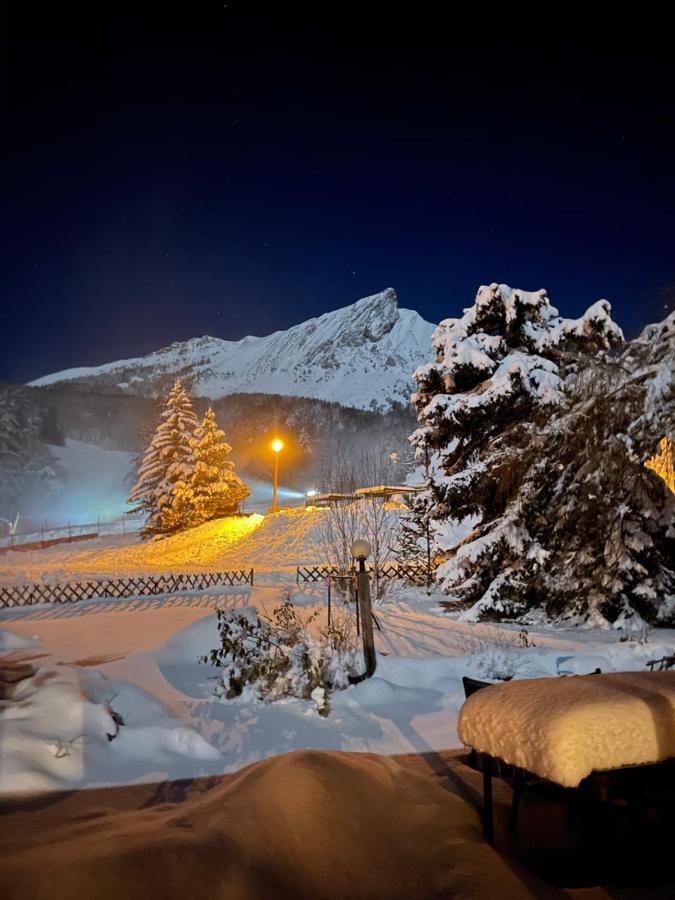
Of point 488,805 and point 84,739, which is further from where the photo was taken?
point 84,739

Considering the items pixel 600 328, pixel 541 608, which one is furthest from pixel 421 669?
pixel 600 328

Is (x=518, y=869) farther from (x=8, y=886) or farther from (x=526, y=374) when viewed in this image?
(x=526, y=374)

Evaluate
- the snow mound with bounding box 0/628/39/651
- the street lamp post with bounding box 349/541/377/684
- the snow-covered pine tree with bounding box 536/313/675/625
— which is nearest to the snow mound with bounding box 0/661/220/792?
the street lamp post with bounding box 349/541/377/684

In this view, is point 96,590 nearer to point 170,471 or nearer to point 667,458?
point 667,458

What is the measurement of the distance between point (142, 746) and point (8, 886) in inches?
115

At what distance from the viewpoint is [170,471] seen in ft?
114

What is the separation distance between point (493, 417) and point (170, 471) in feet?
85.3

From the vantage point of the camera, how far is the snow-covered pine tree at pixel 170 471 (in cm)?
3447

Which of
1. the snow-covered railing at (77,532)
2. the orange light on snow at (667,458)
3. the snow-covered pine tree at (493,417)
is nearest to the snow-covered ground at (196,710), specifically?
the snow-covered pine tree at (493,417)

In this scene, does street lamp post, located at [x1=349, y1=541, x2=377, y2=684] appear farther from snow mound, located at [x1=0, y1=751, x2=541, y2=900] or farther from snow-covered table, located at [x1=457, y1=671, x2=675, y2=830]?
snow-covered table, located at [x1=457, y1=671, x2=675, y2=830]

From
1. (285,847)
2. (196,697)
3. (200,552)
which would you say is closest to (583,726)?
(285,847)

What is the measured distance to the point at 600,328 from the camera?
41.8 ft

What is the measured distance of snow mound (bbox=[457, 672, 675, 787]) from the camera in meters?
2.56

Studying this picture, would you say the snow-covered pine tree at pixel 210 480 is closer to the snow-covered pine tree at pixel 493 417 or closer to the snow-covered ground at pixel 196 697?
the snow-covered ground at pixel 196 697
